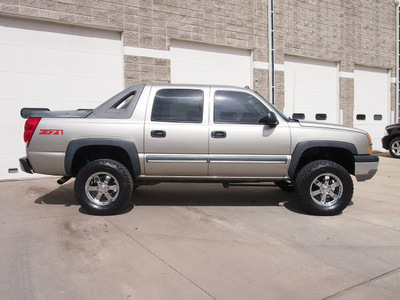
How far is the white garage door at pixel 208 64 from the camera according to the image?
938cm

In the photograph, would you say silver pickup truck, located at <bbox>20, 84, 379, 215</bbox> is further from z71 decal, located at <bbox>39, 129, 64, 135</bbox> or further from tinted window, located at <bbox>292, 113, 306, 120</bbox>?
tinted window, located at <bbox>292, 113, 306, 120</bbox>

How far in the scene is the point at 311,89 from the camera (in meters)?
12.1

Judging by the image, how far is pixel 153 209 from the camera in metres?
5.12

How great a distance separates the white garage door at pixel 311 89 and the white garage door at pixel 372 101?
1344mm

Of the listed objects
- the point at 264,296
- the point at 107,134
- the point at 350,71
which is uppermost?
the point at 350,71

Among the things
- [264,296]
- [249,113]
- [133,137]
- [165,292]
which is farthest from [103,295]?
[249,113]

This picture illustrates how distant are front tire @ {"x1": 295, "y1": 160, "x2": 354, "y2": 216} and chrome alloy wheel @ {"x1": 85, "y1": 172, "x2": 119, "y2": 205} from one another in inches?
102

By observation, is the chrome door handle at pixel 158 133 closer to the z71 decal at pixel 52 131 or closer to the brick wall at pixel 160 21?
the z71 decal at pixel 52 131

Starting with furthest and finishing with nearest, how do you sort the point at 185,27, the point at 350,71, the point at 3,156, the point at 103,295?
1. the point at 350,71
2. the point at 185,27
3. the point at 3,156
4. the point at 103,295

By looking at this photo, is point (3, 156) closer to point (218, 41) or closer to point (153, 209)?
point (153, 209)

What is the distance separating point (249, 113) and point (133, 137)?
170 centimetres

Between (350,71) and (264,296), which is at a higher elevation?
(350,71)

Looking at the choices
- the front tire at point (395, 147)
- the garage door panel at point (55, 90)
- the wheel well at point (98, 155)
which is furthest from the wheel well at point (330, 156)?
the front tire at point (395, 147)

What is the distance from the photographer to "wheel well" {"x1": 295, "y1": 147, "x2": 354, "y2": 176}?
4.95 m
